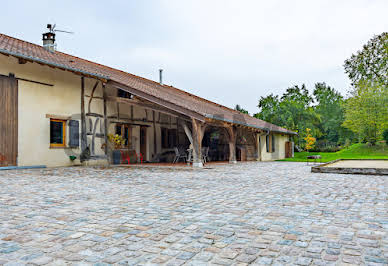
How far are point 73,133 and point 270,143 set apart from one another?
36.1ft

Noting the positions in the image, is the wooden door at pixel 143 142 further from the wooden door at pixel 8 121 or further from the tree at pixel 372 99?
the tree at pixel 372 99

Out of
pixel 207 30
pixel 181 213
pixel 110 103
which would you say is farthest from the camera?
pixel 207 30

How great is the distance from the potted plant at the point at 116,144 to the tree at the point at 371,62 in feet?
72.2

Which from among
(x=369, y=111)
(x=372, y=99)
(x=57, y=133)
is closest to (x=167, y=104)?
(x=57, y=133)

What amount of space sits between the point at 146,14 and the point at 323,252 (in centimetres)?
1394

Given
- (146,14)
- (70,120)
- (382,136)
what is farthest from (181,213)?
(382,136)

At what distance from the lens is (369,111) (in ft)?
71.9

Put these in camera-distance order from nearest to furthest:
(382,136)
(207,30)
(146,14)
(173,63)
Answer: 1. (146,14)
2. (207,30)
3. (382,136)
4. (173,63)

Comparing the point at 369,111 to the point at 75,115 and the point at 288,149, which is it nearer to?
the point at 288,149

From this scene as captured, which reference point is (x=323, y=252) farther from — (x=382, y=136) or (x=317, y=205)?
(x=382, y=136)

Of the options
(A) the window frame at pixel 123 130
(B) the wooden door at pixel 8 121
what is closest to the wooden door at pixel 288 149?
(A) the window frame at pixel 123 130

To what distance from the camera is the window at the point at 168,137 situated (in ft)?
46.2

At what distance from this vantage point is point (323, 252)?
7.36 feet

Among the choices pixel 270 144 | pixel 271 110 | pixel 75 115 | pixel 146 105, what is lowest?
Result: pixel 270 144
